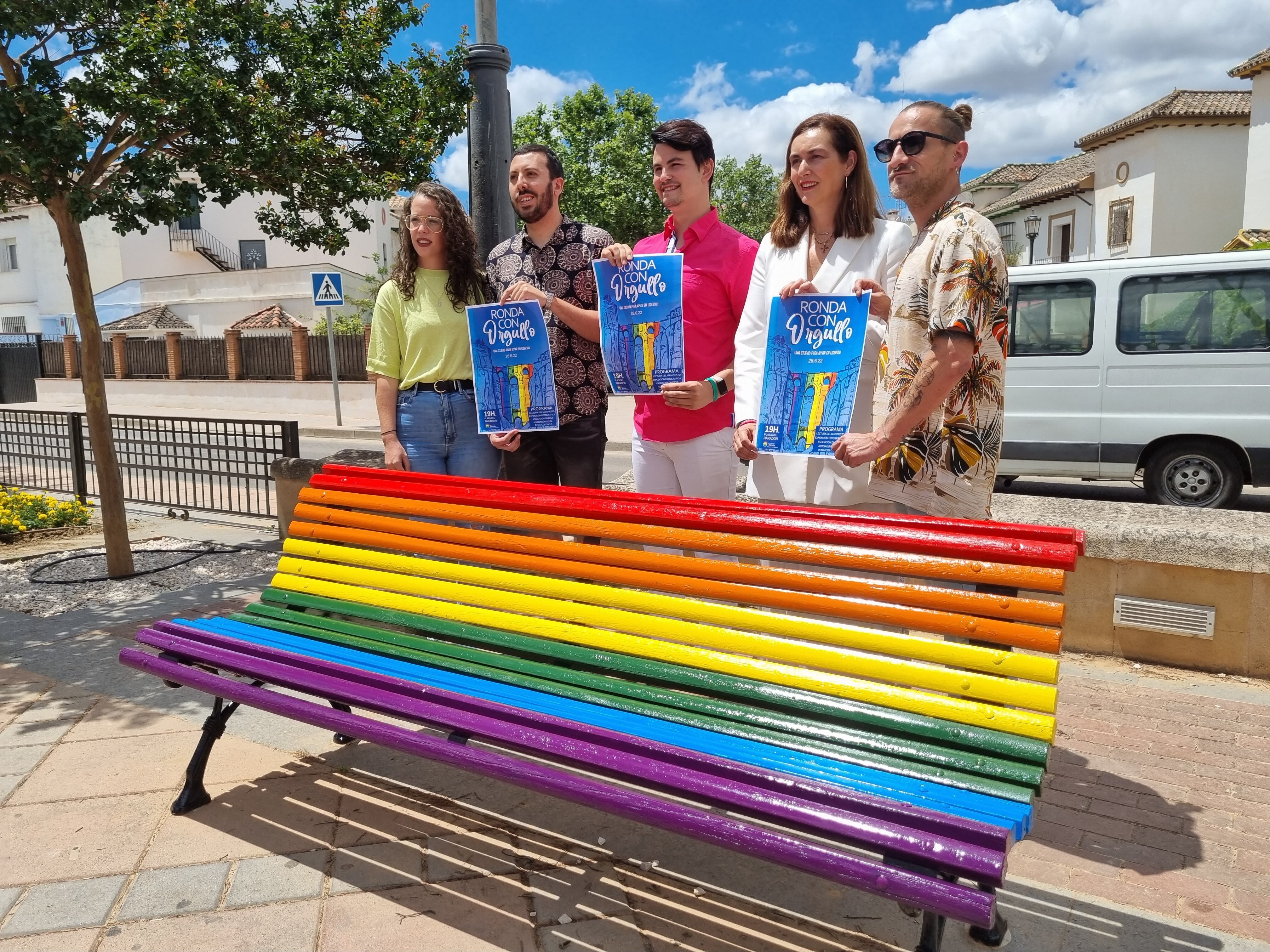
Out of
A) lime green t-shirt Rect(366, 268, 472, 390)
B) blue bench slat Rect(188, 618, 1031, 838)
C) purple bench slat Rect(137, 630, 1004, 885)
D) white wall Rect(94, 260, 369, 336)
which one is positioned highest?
white wall Rect(94, 260, 369, 336)

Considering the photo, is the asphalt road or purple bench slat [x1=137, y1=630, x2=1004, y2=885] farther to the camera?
the asphalt road

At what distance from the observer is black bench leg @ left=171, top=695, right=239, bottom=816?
2.91 m

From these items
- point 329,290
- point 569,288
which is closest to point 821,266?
point 569,288

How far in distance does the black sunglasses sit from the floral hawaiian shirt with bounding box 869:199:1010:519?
172mm

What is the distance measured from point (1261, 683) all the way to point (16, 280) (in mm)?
49766

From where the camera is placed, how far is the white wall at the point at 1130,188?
3322cm

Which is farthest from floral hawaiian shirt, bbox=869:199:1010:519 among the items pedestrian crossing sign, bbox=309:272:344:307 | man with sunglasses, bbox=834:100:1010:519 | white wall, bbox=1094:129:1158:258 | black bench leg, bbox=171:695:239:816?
white wall, bbox=1094:129:1158:258

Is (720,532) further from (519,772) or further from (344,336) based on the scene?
(344,336)

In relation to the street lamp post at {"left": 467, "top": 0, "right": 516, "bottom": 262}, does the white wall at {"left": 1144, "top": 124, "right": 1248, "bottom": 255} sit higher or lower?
higher

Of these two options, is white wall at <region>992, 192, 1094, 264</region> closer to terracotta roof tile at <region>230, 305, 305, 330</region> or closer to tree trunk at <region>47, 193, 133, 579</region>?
terracotta roof tile at <region>230, 305, 305, 330</region>

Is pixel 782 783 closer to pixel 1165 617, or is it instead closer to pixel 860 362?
pixel 860 362

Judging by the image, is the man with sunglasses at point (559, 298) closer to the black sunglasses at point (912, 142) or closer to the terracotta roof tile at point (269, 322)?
the black sunglasses at point (912, 142)

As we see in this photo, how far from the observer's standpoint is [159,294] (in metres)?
39.4

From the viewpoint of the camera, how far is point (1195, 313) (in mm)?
8336
